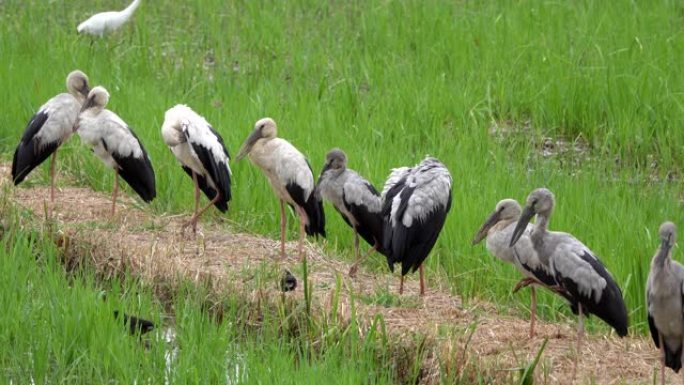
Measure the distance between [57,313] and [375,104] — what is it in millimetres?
4381

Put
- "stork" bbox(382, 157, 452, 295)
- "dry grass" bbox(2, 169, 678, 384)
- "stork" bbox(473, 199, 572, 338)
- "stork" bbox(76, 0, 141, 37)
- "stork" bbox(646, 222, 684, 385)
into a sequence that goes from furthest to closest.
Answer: "stork" bbox(76, 0, 141, 37)
"stork" bbox(382, 157, 452, 295)
"stork" bbox(473, 199, 572, 338)
"dry grass" bbox(2, 169, 678, 384)
"stork" bbox(646, 222, 684, 385)

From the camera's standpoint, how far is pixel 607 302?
6750 mm

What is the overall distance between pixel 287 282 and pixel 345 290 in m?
0.37

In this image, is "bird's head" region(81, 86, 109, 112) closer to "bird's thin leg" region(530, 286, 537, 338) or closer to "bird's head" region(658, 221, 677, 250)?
"bird's thin leg" region(530, 286, 537, 338)

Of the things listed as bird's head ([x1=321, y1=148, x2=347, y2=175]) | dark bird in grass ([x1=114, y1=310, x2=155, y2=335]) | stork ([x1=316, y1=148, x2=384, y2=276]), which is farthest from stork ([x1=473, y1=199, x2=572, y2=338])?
dark bird in grass ([x1=114, y1=310, x2=155, y2=335])

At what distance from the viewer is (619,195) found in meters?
9.25

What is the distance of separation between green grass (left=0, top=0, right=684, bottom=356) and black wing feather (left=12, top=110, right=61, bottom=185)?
0.93m

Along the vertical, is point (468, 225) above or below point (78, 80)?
below

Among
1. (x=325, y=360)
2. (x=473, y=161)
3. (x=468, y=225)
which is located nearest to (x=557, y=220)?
(x=468, y=225)

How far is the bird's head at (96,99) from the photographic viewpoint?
8812mm

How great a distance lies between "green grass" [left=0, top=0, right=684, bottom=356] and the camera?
8.79 metres

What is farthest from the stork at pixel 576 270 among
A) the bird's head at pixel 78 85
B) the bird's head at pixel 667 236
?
the bird's head at pixel 78 85

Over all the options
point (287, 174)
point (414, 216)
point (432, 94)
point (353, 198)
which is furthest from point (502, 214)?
point (432, 94)

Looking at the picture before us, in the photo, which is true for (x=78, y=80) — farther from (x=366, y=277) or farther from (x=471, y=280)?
(x=471, y=280)
